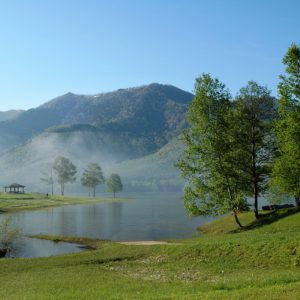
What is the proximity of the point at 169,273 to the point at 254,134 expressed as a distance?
3374 cm

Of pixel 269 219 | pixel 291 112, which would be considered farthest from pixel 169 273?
pixel 269 219

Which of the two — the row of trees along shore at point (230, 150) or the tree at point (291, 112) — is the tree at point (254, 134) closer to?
the row of trees along shore at point (230, 150)

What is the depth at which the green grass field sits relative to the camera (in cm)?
2088

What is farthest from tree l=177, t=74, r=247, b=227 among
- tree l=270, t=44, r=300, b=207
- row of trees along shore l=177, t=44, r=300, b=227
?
tree l=270, t=44, r=300, b=207

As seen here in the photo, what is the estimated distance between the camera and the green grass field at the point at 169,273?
20875mm

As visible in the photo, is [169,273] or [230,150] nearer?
[169,273]

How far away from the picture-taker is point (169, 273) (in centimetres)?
3008

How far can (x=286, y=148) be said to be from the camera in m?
47.0

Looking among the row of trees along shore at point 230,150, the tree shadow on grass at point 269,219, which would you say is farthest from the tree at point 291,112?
the tree shadow on grass at point 269,219

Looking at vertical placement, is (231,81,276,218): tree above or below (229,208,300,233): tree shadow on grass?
above

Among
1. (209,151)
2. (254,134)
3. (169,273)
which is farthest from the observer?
(254,134)

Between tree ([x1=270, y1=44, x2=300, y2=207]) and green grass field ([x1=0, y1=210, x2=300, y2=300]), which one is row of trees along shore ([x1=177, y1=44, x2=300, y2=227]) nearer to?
tree ([x1=270, y1=44, x2=300, y2=207])

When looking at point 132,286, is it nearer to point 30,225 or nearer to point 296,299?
point 296,299

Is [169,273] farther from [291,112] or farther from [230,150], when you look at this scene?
[230,150]
